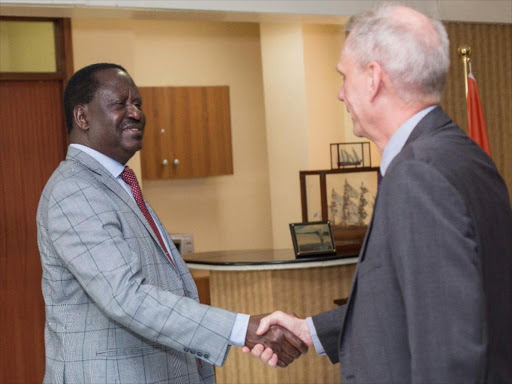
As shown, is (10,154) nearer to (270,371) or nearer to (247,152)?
(270,371)

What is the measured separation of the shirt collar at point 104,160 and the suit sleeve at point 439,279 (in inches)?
44.3

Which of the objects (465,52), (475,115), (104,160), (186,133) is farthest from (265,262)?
(186,133)

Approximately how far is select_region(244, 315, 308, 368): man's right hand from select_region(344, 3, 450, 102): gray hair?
96cm

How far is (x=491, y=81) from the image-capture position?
6.23 meters

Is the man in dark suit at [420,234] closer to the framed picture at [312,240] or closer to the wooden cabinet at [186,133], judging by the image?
the framed picture at [312,240]

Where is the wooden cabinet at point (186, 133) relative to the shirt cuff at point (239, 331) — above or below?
above

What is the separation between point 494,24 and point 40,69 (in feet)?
11.0

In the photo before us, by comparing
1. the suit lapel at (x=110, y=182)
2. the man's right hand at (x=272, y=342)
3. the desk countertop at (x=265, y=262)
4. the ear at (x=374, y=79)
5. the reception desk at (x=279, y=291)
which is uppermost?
the ear at (x=374, y=79)

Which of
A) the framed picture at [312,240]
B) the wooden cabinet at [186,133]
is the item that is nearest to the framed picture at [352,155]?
the framed picture at [312,240]

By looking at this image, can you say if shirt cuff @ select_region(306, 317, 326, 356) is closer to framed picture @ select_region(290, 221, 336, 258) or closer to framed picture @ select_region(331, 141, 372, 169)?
framed picture @ select_region(290, 221, 336, 258)

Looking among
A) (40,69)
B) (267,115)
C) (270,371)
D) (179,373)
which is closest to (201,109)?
(267,115)

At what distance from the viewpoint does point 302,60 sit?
670 centimetres

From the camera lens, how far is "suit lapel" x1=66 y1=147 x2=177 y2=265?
7.66ft

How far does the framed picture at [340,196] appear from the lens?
17.7 ft
